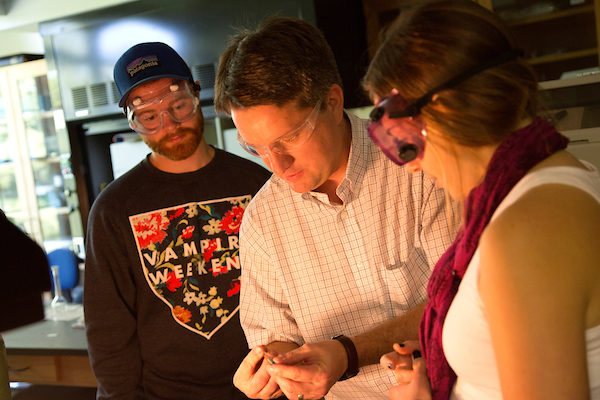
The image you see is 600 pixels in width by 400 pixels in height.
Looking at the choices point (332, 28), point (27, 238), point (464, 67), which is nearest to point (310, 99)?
point (464, 67)

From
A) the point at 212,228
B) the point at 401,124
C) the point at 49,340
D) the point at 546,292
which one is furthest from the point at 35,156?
the point at 546,292

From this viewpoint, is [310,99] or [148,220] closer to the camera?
[310,99]

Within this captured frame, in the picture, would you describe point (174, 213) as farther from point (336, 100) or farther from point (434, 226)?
point (434, 226)

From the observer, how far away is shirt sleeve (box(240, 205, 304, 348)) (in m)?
1.44

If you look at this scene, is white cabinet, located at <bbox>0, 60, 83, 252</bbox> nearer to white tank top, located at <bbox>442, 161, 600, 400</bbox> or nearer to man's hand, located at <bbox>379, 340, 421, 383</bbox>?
man's hand, located at <bbox>379, 340, 421, 383</bbox>

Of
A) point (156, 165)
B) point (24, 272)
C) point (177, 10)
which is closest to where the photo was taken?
point (24, 272)

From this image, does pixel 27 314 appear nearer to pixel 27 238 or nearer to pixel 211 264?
pixel 27 238

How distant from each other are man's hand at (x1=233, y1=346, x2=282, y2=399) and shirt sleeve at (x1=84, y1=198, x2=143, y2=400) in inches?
24.8

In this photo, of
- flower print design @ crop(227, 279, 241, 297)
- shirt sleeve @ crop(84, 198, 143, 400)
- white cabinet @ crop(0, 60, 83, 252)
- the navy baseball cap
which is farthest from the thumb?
white cabinet @ crop(0, 60, 83, 252)

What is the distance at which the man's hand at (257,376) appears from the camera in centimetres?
124

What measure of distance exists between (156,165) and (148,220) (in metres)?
0.22

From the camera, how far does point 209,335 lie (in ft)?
5.75

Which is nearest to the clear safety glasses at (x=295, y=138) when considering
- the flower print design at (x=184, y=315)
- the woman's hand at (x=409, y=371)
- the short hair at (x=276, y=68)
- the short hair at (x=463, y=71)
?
the short hair at (x=276, y=68)

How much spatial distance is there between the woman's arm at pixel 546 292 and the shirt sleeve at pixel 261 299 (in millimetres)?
815
